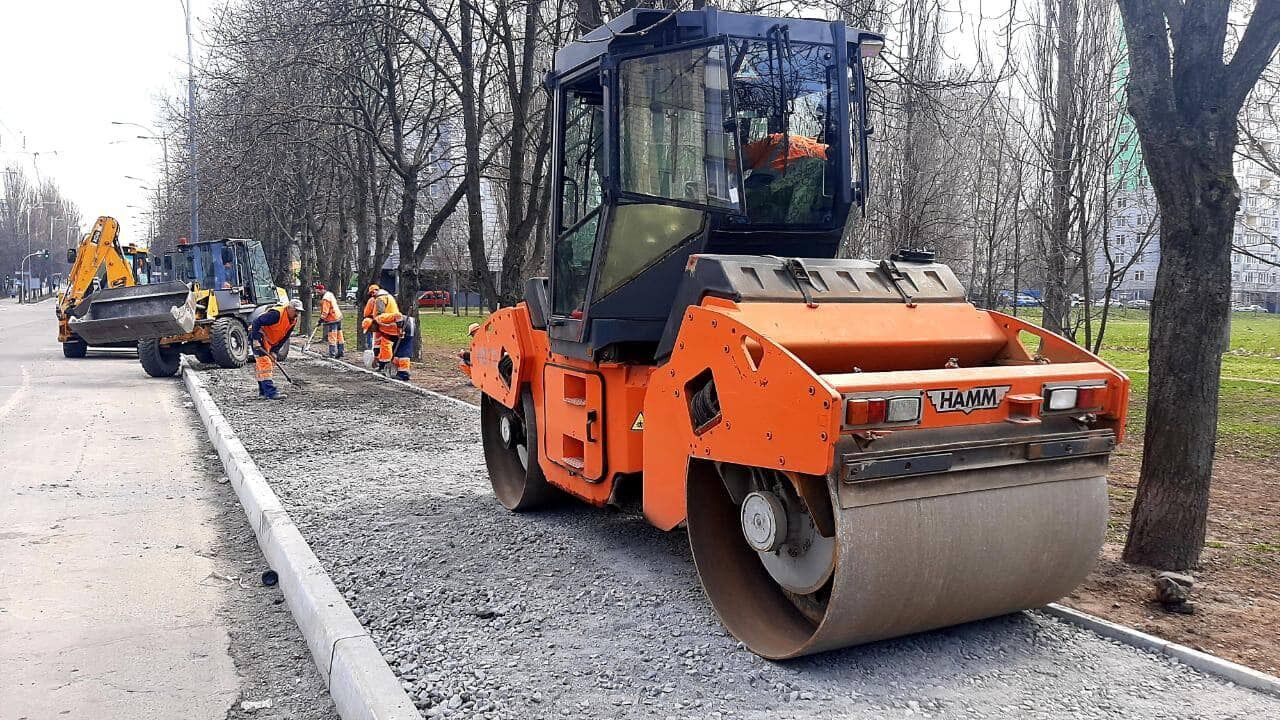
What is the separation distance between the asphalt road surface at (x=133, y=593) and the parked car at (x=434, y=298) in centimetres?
4431

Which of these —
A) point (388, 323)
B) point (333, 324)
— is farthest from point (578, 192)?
point (333, 324)

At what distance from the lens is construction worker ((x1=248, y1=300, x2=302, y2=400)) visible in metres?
12.6

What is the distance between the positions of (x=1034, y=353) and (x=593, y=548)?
2.66 metres

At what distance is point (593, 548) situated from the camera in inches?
218

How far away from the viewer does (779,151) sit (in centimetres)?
467

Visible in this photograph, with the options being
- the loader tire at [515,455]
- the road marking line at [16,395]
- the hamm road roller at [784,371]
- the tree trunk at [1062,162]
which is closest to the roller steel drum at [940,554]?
the hamm road roller at [784,371]

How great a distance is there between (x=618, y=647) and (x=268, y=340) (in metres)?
10.5

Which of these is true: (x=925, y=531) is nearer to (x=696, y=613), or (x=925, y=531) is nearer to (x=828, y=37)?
(x=696, y=613)

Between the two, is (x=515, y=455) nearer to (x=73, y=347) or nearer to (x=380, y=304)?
(x=380, y=304)

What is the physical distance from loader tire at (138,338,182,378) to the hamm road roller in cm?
1295

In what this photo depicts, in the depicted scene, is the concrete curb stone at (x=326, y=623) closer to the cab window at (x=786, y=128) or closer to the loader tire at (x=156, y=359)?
the cab window at (x=786, y=128)

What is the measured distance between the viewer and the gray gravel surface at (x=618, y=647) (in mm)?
3441

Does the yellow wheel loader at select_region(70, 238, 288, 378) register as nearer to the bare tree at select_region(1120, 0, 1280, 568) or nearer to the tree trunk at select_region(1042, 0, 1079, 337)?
the tree trunk at select_region(1042, 0, 1079, 337)

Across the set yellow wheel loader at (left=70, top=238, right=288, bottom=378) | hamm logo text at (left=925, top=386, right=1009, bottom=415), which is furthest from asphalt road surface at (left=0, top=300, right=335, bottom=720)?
yellow wheel loader at (left=70, top=238, right=288, bottom=378)
